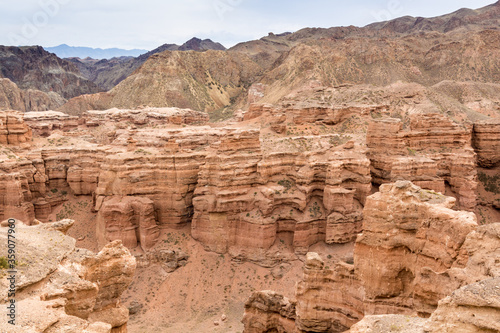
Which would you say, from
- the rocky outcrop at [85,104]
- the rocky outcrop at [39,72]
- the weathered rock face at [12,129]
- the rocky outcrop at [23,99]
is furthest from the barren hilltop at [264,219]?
the rocky outcrop at [39,72]

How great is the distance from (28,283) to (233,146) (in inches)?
1157

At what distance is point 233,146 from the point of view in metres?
42.1

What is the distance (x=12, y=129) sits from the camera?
1858 inches

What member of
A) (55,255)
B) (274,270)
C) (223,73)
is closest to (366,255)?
(55,255)

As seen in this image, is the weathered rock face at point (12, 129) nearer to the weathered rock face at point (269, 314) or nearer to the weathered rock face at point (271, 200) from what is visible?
the weathered rock face at point (271, 200)

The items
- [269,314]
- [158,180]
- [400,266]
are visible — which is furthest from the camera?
[158,180]

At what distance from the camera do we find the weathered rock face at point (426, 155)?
42750 mm

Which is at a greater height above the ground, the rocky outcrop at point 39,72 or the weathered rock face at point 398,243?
the rocky outcrop at point 39,72

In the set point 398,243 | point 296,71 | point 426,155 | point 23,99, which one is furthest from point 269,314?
point 23,99

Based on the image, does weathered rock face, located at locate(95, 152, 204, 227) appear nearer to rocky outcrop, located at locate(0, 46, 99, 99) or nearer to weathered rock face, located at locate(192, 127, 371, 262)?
weathered rock face, located at locate(192, 127, 371, 262)

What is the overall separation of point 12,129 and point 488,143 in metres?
61.4

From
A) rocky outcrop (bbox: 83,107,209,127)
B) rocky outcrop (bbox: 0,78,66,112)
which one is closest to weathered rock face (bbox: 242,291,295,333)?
rocky outcrop (bbox: 83,107,209,127)

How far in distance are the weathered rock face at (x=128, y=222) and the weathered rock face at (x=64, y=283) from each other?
18.5 m

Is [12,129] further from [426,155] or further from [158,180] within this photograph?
[426,155]
